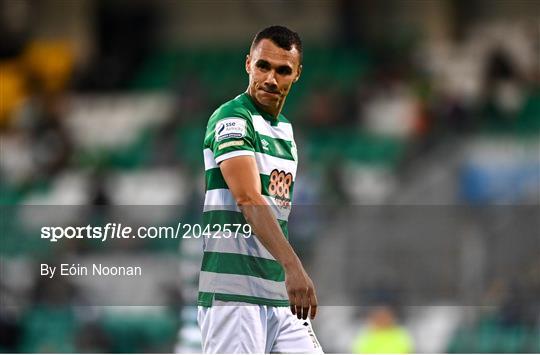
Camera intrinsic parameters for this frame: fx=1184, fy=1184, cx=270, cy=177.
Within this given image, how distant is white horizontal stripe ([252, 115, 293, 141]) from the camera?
15.1ft

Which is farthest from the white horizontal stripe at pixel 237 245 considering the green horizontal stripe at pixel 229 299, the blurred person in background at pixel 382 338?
the blurred person in background at pixel 382 338

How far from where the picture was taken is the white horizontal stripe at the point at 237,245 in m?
4.52

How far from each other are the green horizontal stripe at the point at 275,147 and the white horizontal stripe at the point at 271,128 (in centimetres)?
2

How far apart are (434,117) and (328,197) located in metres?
2.62

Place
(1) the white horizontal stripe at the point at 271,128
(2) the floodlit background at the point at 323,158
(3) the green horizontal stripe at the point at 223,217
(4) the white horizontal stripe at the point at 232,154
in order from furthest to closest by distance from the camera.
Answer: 1. (2) the floodlit background at the point at 323,158
2. (1) the white horizontal stripe at the point at 271,128
3. (3) the green horizontal stripe at the point at 223,217
4. (4) the white horizontal stripe at the point at 232,154

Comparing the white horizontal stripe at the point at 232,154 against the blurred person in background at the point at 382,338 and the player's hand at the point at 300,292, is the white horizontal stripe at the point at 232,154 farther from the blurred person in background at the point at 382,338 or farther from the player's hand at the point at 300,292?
the blurred person in background at the point at 382,338

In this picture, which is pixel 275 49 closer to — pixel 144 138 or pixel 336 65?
pixel 144 138

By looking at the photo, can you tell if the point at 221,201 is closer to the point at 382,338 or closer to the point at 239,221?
the point at 239,221

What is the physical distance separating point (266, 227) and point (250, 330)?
491 mm

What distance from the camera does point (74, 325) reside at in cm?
1170

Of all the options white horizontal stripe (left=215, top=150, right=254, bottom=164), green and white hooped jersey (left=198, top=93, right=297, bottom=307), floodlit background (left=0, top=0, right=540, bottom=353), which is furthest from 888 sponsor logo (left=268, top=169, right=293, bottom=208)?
floodlit background (left=0, top=0, right=540, bottom=353)

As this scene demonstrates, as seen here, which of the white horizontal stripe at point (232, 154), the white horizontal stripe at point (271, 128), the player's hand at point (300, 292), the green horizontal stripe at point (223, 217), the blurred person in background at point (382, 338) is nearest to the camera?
the player's hand at point (300, 292)

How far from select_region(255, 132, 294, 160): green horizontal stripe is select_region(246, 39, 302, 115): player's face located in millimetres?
125

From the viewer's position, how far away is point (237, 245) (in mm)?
4523
